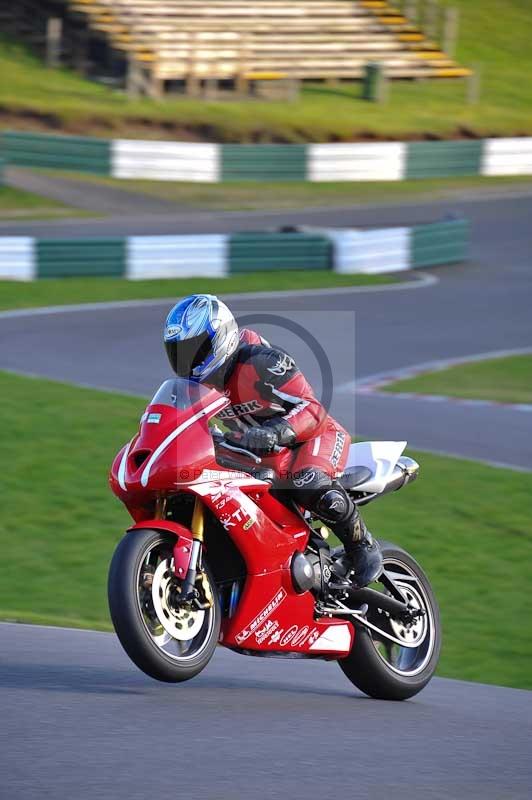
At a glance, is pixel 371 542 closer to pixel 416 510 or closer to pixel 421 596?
pixel 421 596

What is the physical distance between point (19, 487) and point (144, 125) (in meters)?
23.3

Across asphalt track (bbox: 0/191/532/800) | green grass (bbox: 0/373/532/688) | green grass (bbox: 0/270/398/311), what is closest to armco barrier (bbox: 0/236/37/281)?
green grass (bbox: 0/270/398/311)

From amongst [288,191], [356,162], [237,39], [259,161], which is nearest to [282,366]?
[288,191]

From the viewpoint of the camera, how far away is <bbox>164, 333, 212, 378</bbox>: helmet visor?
550cm

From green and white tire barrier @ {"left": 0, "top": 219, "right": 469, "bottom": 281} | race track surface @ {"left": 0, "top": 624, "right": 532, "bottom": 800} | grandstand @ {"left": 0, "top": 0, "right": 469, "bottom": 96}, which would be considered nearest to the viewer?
race track surface @ {"left": 0, "top": 624, "right": 532, "bottom": 800}

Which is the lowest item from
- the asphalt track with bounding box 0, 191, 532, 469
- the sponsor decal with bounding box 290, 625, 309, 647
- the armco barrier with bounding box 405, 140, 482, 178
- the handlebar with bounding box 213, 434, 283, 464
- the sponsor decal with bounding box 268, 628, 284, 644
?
the armco barrier with bounding box 405, 140, 482, 178

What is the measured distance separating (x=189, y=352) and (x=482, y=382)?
379 inches

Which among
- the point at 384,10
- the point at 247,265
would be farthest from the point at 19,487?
the point at 384,10

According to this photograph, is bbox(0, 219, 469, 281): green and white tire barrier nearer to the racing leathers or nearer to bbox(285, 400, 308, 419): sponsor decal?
the racing leathers

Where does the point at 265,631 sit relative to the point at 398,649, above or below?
above

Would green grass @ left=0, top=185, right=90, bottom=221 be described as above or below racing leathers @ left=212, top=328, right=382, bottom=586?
below

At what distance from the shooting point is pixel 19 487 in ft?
33.4

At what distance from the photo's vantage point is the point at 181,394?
5.43 metres

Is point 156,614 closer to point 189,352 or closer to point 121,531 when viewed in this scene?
point 189,352
